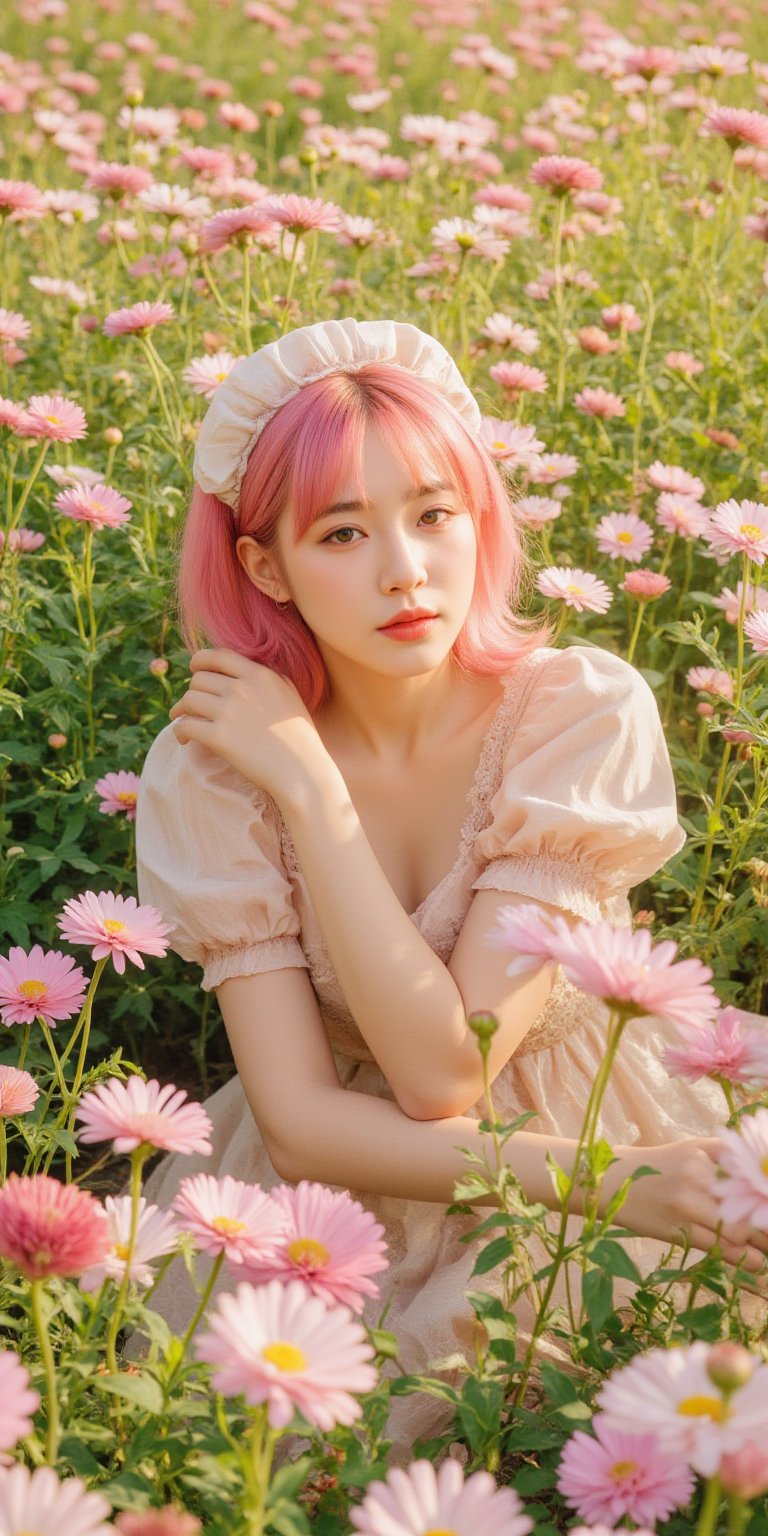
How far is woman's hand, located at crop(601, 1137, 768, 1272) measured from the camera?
1.41 metres

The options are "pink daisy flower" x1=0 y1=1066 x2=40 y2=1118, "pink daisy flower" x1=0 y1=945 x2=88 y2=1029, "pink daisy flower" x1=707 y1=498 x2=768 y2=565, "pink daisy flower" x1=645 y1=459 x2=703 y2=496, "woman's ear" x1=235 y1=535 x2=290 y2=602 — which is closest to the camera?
"pink daisy flower" x1=0 y1=1066 x2=40 y2=1118

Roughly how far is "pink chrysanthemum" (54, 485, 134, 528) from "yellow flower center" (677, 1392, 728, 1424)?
5.27 ft

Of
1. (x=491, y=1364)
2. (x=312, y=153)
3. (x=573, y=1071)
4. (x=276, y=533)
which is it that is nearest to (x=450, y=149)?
(x=312, y=153)

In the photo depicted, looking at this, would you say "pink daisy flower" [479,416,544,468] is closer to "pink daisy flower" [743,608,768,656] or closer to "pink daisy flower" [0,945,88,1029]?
"pink daisy flower" [743,608,768,656]

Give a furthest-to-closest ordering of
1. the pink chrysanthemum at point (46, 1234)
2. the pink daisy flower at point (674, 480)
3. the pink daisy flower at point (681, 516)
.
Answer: the pink daisy flower at point (674, 480), the pink daisy flower at point (681, 516), the pink chrysanthemum at point (46, 1234)

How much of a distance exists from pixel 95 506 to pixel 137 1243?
1.23 metres

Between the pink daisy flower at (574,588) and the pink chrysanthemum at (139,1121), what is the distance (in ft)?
3.85

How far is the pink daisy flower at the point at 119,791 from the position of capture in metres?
2.19

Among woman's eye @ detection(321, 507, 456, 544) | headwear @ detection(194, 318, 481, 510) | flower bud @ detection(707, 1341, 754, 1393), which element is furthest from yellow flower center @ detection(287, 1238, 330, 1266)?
headwear @ detection(194, 318, 481, 510)

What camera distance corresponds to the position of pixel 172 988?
7.52 ft

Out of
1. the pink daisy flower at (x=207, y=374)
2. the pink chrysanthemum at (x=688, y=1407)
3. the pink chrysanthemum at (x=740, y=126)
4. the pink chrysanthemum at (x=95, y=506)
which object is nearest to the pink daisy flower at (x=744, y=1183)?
the pink chrysanthemum at (x=688, y=1407)

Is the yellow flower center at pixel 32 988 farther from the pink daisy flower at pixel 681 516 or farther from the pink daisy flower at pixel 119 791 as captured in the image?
the pink daisy flower at pixel 681 516

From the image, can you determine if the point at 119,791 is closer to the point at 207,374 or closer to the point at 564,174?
the point at 207,374

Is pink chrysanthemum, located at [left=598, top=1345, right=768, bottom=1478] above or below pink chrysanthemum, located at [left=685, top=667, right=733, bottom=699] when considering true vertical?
above
